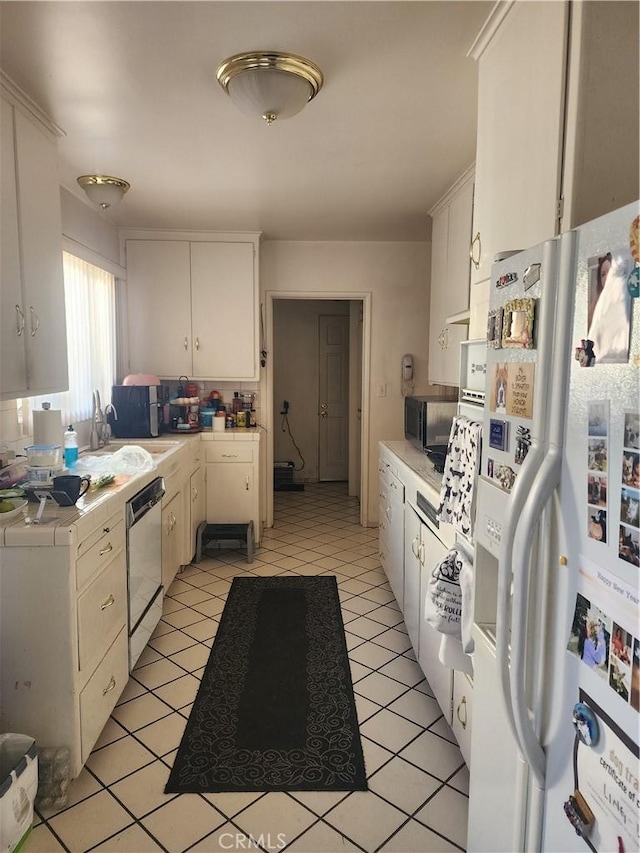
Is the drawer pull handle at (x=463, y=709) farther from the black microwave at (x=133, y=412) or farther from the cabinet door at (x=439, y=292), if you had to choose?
the black microwave at (x=133, y=412)

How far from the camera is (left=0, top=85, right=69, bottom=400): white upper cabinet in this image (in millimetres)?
1913

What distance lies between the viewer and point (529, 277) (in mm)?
1020

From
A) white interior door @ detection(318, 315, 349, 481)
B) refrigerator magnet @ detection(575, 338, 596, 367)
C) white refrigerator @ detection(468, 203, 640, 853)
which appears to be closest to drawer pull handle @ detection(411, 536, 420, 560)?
white refrigerator @ detection(468, 203, 640, 853)

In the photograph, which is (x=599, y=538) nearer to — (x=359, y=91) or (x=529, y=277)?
(x=529, y=277)

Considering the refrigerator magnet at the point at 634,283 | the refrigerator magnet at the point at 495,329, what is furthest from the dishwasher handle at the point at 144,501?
the refrigerator magnet at the point at 634,283

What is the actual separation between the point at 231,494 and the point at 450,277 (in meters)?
2.26

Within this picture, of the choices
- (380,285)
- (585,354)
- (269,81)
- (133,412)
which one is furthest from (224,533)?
(585,354)

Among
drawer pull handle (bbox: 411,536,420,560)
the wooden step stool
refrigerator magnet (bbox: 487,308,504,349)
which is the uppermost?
refrigerator magnet (bbox: 487,308,504,349)

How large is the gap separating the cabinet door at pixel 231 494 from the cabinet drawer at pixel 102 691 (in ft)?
6.15

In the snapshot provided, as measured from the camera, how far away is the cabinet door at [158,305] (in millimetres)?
4062

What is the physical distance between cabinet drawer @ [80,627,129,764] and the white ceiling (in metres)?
2.10

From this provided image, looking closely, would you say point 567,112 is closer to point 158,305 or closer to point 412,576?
point 412,576

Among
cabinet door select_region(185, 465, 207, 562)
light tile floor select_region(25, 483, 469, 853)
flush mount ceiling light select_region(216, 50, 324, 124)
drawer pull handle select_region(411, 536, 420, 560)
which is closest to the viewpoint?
light tile floor select_region(25, 483, 469, 853)

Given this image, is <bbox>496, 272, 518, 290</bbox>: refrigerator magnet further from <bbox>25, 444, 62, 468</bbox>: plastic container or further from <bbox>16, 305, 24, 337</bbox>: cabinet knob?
<bbox>25, 444, 62, 468</bbox>: plastic container
